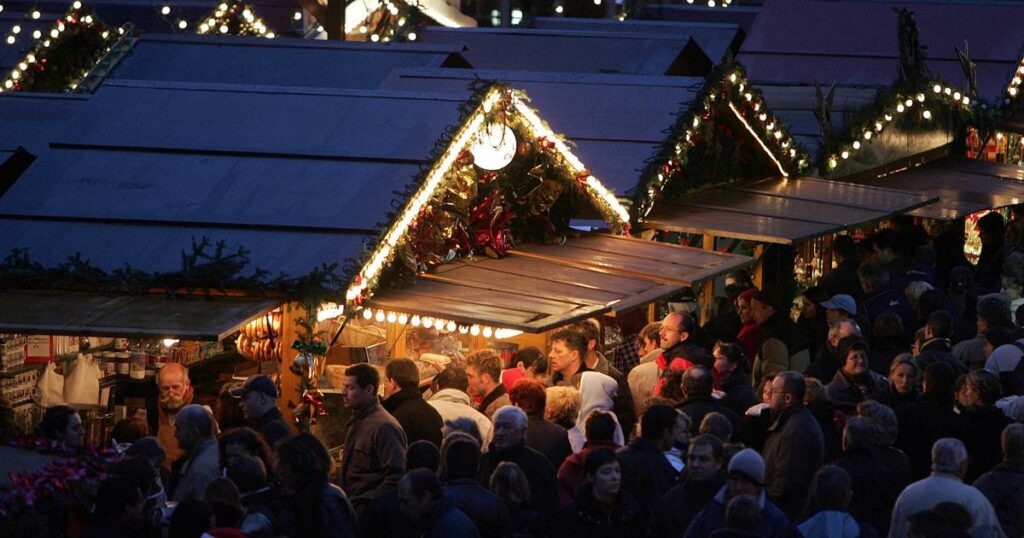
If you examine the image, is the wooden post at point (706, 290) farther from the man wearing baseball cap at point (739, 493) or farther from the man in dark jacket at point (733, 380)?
the man wearing baseball cap at point (739, 493)

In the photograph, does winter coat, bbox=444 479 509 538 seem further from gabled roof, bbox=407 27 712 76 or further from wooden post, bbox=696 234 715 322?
gabled roof, bbox=407 27 712 76

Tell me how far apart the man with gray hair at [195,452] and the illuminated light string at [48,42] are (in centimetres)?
1098

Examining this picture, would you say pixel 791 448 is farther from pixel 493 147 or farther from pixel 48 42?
pixel 48 42

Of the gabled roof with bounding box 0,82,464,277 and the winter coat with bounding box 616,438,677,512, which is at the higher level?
the gabled roof with bounding box 0,82,464,277

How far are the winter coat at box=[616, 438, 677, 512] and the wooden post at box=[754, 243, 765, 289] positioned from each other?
853 centimetres

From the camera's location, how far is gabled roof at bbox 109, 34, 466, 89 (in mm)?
19453

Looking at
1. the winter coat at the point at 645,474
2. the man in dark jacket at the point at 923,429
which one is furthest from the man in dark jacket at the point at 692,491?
the man in dark jacket at the point at 923,429

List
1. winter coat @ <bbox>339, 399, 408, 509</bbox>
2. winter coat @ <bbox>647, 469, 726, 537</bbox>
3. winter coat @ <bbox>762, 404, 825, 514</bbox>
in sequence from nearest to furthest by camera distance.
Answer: winter coat @ <bbox>647, 469, 726, 537</bbox>, winter coat @ <bbox>339, 399, 408, 509</bbox>, winter coat @ <bbox>762, 404, 825, 514</bbox>

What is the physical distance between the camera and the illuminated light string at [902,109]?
21.3 m

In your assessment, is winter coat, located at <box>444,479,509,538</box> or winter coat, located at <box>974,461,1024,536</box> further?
winter coat, located at <box>974,461,1024,536</box>

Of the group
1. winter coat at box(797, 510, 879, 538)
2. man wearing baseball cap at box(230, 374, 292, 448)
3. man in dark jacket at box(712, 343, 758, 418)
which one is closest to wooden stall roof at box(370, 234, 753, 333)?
man in dark jacket at box(712, 343, 758, 418)

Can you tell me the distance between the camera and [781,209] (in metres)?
18.0

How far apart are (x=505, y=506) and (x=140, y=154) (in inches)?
216

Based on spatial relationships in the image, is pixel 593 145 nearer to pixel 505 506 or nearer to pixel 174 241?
pixel 174 241
